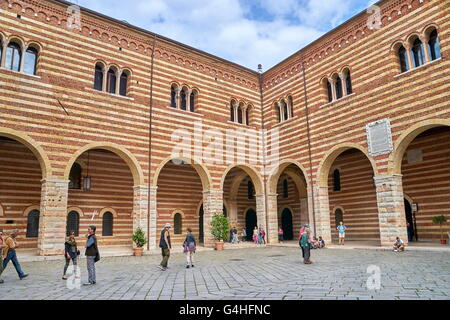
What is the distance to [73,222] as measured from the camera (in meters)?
17.1

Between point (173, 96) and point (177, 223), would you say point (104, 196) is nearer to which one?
point (177, 223)

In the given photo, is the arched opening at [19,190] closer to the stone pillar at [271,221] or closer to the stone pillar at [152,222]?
the stone pillar at [152,222]

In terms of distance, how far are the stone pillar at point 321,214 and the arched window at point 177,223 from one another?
8197 millimetres

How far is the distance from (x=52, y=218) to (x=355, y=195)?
16.7 meters

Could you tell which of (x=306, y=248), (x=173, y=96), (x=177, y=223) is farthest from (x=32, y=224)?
(x=306, y=248)

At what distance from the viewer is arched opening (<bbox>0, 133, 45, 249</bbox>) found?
15.4m

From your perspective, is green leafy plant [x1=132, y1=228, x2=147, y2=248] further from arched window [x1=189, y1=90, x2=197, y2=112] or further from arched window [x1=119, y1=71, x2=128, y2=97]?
arched window [x1=189, y1=90, x2=197, y2=112]

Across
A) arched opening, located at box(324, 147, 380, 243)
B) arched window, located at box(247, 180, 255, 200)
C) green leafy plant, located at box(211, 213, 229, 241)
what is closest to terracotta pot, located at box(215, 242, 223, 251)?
green leafy plant, located at box(211, 213, 229, 241)

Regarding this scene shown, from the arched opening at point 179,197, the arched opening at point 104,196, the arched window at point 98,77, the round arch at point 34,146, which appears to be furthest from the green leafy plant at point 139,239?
the arched window at point 98,77

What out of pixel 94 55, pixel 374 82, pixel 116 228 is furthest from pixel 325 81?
pixel 116 228

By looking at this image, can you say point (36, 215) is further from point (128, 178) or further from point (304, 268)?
point (304, 268)

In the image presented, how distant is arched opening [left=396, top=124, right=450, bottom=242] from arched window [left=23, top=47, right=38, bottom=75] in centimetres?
1775

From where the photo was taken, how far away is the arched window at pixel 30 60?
13773 millimetres

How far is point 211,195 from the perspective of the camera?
18.2 meters
